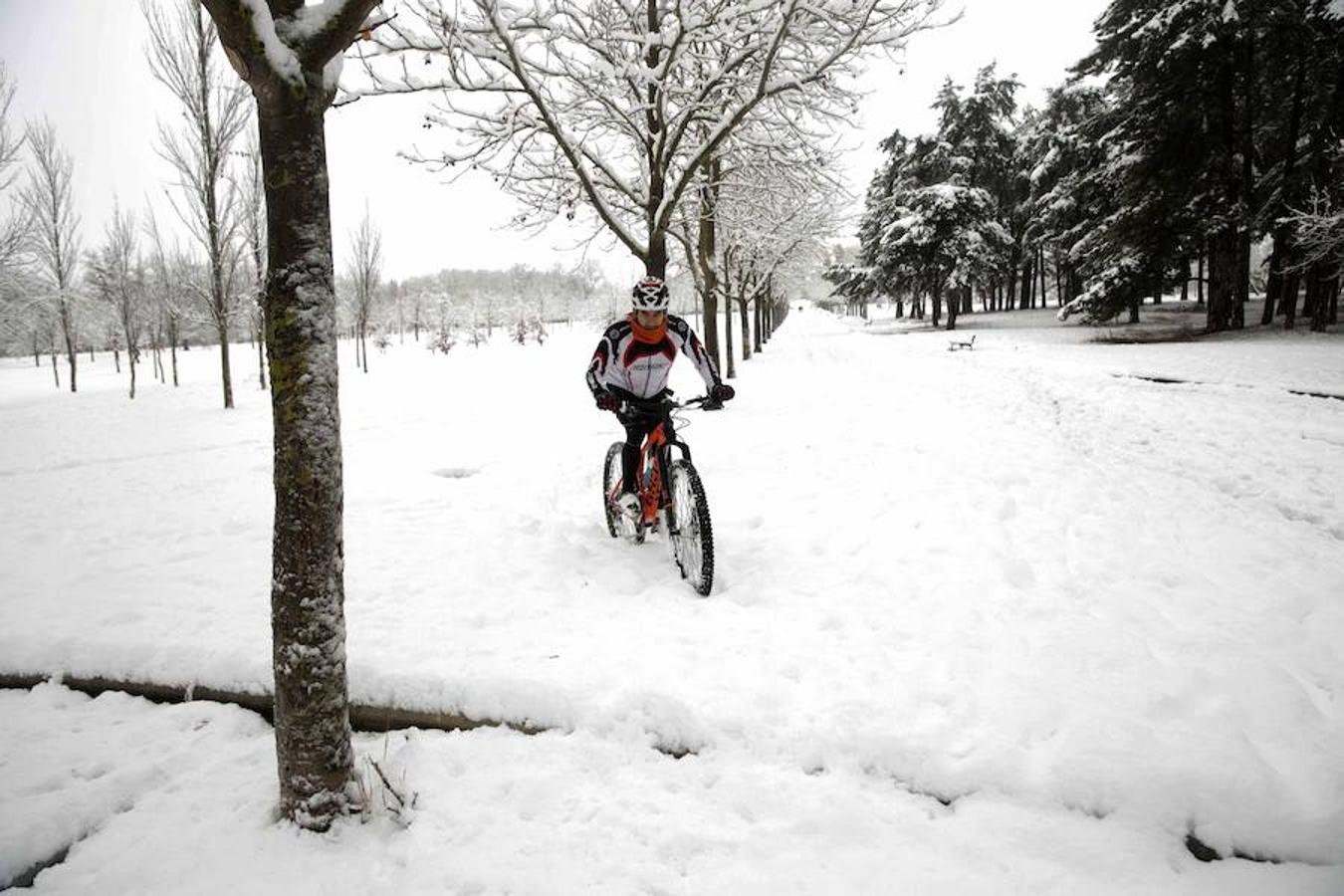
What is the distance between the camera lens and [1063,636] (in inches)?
130

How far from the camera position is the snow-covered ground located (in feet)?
6.91

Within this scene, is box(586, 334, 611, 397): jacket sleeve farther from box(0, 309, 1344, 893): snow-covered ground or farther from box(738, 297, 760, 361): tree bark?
box(738, 297, 760, 361): tree bark

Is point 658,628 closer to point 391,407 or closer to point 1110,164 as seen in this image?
point 391,407

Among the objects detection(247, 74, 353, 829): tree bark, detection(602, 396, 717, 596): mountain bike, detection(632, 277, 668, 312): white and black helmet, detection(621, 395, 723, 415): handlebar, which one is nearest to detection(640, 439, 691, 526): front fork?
detection(602, 396, 717, 596): mountain bike

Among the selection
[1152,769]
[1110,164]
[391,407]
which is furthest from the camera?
[1110,164]

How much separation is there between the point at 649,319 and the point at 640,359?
31 centimetres

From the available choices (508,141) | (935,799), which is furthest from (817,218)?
(935,799)

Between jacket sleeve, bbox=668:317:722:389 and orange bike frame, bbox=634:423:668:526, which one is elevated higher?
jacket sleeve, bbox=668:317:722:389

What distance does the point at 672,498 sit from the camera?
4.43 m

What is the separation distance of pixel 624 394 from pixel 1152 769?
140 inches

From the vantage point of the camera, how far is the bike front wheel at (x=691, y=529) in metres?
3.91

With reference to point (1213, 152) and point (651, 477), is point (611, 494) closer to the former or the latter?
point (651, 477)

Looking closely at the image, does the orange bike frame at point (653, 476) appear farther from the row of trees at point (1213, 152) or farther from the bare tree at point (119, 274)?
the bare tree at point (119, 274)

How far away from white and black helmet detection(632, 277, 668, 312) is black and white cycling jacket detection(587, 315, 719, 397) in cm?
20
